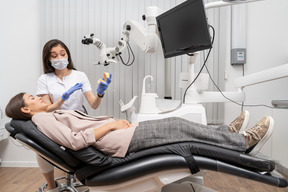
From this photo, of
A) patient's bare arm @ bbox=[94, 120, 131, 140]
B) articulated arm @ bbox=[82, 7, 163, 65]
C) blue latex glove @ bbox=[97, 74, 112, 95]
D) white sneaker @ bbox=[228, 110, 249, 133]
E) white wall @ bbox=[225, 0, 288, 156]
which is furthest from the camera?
white wall @ bbox=[225, 0, 288, 156]

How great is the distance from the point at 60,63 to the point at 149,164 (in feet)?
3.93

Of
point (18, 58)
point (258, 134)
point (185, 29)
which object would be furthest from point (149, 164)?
point (18, 58)

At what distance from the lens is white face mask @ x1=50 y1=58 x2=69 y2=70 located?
5.54 feet

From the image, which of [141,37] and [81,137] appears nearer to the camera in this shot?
[81,137]

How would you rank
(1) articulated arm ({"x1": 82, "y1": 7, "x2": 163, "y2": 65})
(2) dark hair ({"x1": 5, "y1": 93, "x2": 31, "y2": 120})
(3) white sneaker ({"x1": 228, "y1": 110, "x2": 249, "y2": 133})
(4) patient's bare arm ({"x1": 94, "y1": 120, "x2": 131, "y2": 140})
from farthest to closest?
(1) articulated arm ({"x1": 82, "y1": 7, "x2": 163, "y2": 65}), (3) white sneaker ({"x1": 228, "y1": 110, "x2": 249, "y2": 133}), (2) dark hair ({"x1": 5, "y1": 93, "x2": 31, "y2": 120}), (4) patient's bare arm ({"x1": 94, "y1": 120, "x2": 131, "y2": 140})

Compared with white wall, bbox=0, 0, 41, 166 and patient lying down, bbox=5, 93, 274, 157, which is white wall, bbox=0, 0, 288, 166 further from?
patient lying down, bbox=5, 93, 274, 157

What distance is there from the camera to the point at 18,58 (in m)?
2.46

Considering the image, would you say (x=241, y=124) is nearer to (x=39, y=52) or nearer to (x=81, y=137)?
(x=81, y=137)

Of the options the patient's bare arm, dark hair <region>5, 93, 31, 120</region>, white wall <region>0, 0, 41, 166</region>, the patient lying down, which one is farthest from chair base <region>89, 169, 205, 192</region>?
white wall <region>0, 0, 41, 166</region>

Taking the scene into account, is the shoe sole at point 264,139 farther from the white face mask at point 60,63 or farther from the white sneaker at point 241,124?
the white face mask at point 60,63

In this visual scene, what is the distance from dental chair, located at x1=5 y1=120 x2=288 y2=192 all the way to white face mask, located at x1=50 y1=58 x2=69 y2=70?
0.82 meters

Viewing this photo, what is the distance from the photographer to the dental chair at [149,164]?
34.2 inches

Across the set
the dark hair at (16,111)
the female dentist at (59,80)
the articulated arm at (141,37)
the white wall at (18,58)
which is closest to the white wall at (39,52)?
the white wall at (18,58)

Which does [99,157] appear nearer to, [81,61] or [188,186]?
[188,186]
